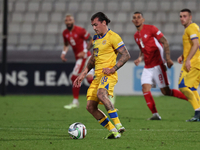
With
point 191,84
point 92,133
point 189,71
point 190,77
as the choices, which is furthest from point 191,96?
point 92,133

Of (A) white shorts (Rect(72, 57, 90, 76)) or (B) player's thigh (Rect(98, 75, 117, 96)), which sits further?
(A) white shorts (Rect(72, 57, 90, 76))

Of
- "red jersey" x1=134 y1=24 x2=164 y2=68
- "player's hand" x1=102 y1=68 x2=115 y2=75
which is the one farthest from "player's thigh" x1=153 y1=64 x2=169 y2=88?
"player's hand" x1=102 y1=68 x2=115 y2=75

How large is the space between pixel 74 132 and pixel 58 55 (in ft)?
28.5

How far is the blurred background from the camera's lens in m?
12.8

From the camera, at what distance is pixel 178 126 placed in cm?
604

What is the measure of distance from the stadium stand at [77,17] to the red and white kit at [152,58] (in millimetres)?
7022

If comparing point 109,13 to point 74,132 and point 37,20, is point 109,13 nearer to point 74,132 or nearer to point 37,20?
point 37,20

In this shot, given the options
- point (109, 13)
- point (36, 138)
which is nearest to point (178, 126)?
point (36, 138)

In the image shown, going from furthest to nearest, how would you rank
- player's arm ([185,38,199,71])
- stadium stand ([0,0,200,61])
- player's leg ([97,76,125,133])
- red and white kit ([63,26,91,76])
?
1. stadium stand ([0,0,200,61])
2. red and white kit ([63,26,91,76])
3. player's arm ([185,38,199,71])
4. player's leg ([97,76,125,133])

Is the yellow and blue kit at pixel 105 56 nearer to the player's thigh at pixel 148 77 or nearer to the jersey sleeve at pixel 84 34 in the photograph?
the player's thigh at pixel 148 77

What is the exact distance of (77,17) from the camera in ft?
51.4

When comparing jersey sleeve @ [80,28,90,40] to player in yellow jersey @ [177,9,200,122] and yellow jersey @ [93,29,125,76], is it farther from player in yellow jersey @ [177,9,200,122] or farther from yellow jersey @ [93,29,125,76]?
yellow jersey @ [93,29,125,76]

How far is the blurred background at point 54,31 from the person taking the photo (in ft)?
42.0

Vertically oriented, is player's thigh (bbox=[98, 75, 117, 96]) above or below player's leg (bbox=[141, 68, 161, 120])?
above
